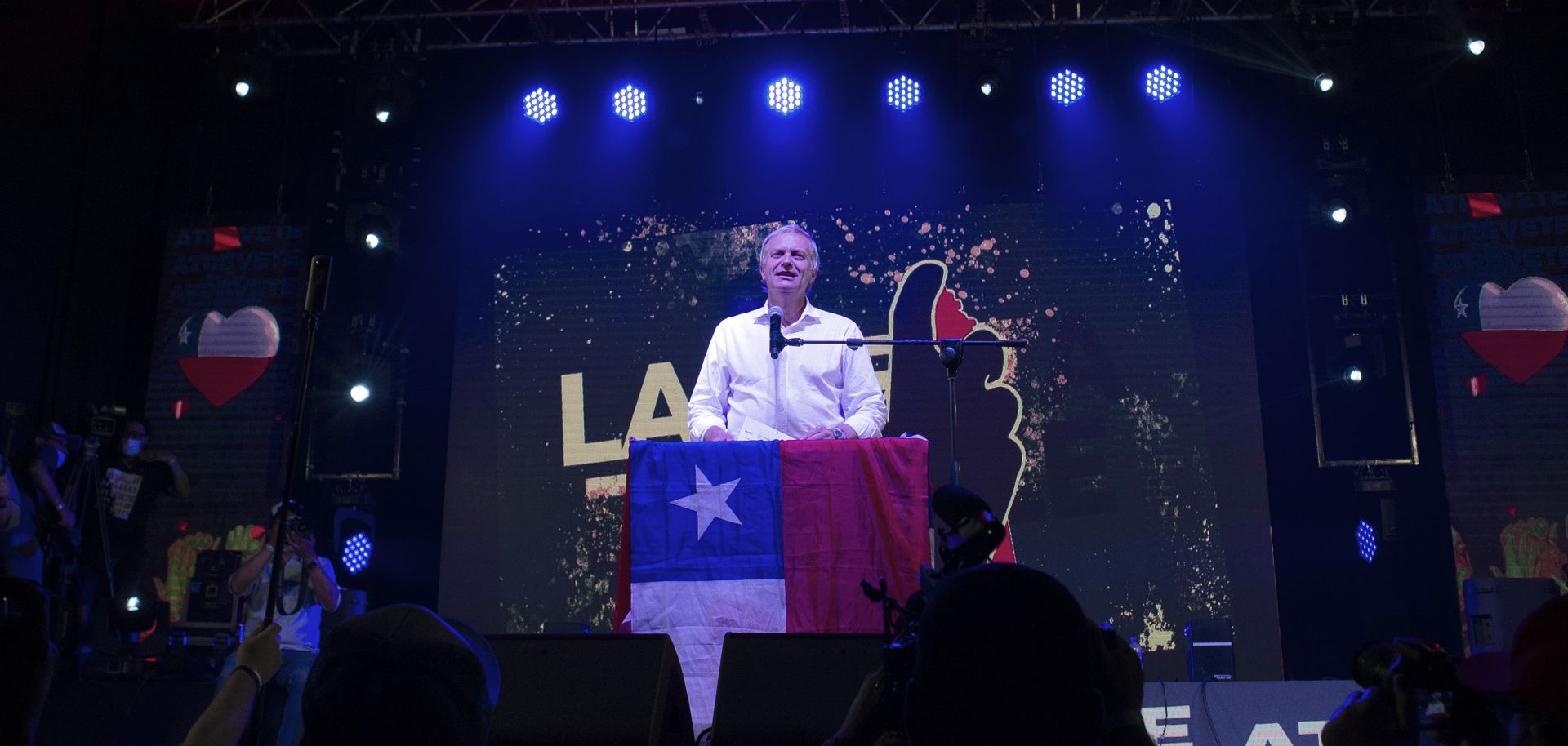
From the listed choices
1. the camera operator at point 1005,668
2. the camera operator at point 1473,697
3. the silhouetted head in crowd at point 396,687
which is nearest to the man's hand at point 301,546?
the silhouetted head in crowd at point 396,687

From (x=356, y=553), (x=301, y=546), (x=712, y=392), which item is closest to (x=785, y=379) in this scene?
(x=712, y=392)

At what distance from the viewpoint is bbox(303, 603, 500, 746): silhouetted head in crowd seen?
1627mm

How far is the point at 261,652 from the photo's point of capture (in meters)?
1.98

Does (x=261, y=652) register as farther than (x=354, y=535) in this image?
No

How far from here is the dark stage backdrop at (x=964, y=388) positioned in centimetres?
736

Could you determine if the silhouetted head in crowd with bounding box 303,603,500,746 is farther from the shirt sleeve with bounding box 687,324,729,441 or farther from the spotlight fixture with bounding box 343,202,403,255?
the spotlight fixture with bounding box 343,202,403,255

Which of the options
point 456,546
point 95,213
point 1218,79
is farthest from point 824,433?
point 95,213

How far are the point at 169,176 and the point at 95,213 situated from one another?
74 cm

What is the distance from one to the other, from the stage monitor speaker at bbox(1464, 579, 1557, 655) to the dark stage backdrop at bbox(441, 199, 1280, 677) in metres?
1.37

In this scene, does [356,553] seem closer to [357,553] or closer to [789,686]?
[357,553]

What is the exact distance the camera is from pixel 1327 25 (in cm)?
769

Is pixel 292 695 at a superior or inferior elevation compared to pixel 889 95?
inferior

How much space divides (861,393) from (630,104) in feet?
12.5

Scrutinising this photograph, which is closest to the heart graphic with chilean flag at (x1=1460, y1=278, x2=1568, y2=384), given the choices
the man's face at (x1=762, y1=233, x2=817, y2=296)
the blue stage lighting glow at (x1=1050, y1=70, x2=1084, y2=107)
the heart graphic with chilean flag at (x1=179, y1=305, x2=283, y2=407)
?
the blue stage lighting glow at (x1=1050, y1=70, x2=1084, y2=107)
